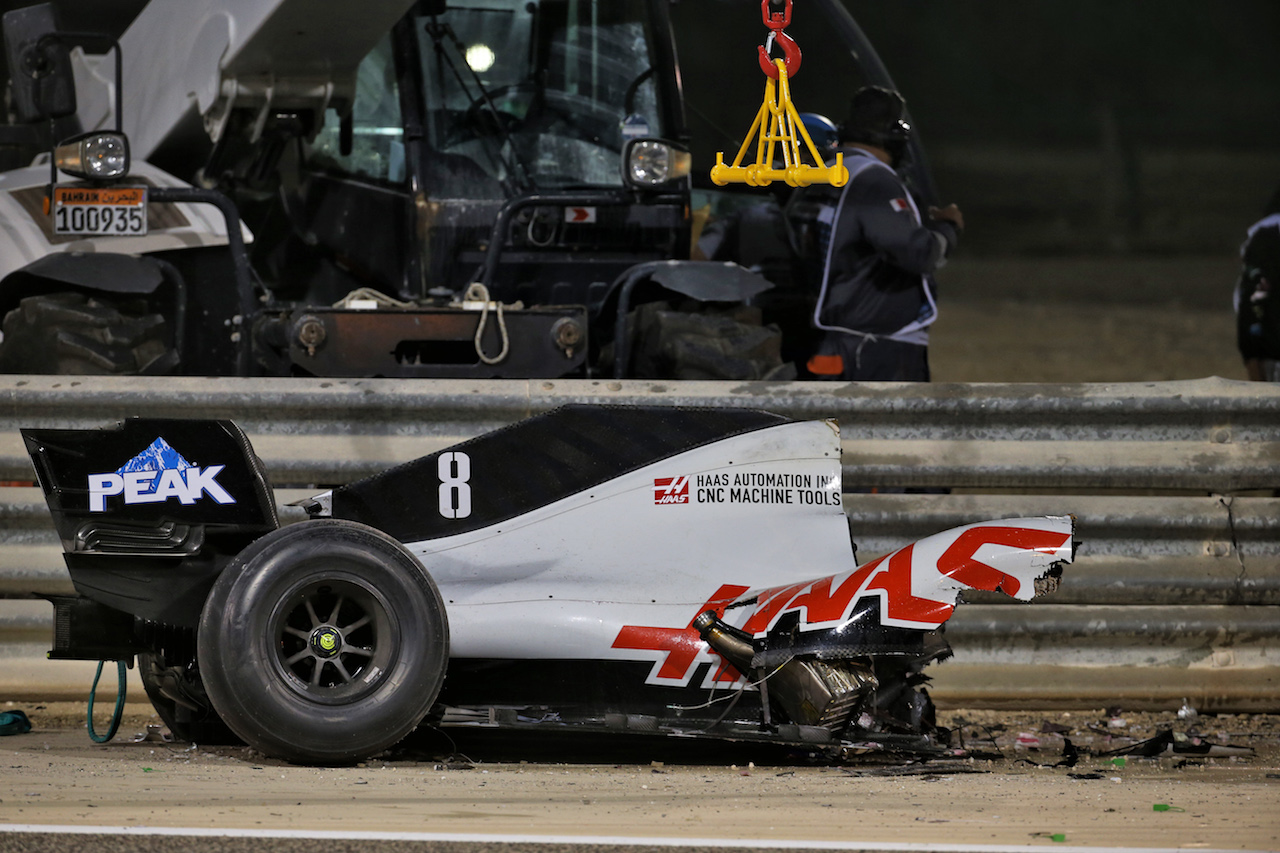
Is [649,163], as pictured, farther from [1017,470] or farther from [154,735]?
[154,735]

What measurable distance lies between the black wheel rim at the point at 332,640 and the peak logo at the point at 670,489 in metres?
0.91

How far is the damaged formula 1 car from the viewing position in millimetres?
4367

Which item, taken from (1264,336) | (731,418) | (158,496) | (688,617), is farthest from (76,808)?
(1264,336)

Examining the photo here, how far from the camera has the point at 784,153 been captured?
4273 mm

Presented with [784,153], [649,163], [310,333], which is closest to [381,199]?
[649,163]

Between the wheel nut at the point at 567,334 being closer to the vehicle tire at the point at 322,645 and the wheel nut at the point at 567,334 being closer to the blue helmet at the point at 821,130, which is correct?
the vehicle tire at the point at 322,645

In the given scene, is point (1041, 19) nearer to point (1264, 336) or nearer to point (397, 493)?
point (1264, 336)

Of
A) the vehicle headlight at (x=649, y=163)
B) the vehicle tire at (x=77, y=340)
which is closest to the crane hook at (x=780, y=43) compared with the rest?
the vehicle headlight at (x=649, y=163)

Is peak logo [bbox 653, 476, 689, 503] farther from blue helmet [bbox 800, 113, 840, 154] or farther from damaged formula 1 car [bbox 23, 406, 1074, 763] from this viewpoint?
blue helmet [bbox 800, 113, 840, 154]

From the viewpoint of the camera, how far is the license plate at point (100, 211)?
6.56m

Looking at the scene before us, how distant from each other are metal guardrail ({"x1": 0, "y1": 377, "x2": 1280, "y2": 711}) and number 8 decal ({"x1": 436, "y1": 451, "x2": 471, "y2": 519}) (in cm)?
62

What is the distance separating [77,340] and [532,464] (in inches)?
98.3

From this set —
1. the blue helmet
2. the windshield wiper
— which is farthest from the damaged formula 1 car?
the blue helmet

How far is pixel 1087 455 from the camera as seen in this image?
5562 millimetres
